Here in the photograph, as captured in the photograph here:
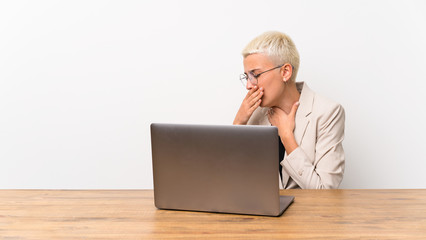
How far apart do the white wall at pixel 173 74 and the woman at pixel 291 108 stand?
63cm

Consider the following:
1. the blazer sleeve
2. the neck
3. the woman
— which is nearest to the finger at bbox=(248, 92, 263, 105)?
the woman

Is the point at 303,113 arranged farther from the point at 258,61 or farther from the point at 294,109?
the point at 258,61

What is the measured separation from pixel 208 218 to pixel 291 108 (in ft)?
3.35

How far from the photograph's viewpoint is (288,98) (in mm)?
2348

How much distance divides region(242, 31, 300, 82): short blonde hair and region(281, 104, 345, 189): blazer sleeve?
12.3 inches

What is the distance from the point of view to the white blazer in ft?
6.80

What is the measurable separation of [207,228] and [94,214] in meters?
0.38

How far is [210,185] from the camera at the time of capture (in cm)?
151

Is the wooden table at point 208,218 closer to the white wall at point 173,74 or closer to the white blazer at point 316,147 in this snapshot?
the white blazer at point 316,147

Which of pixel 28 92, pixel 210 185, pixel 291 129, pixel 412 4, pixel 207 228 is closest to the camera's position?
pixel 207 228

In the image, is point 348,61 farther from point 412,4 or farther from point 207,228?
point 207,228

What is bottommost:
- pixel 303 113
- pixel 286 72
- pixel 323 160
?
pixel 323 160

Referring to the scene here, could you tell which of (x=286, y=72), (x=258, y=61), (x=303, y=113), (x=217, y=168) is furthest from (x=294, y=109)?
(x=217, y=168)

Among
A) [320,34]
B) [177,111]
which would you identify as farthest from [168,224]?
[320,34]
